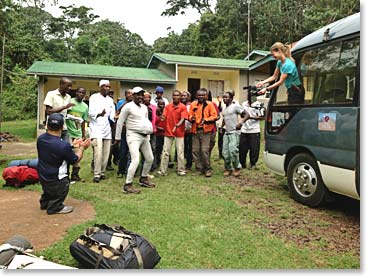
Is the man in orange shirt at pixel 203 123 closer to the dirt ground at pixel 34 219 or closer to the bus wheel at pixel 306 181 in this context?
the bus wheel at pixel 306 181

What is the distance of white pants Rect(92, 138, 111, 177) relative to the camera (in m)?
6.39

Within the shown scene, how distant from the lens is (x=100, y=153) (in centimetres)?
640

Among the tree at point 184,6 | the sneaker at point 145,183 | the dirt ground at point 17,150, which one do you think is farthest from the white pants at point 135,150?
the tree at point 184,6

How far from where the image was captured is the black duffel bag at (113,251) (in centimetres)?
→ 298

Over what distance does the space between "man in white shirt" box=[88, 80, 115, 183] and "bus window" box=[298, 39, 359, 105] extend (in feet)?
11.3

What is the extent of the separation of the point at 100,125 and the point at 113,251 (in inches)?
146

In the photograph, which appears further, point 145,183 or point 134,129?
point 145,183

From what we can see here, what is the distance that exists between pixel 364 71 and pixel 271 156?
2371 millimetres

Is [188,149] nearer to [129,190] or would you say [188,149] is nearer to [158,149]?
[158,149]

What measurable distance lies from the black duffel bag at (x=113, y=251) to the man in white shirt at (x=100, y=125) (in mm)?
3275

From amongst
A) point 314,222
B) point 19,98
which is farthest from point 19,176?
point 19,98

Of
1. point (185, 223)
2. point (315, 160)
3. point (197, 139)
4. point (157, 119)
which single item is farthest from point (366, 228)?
point (157, 119)

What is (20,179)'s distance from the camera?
621cm

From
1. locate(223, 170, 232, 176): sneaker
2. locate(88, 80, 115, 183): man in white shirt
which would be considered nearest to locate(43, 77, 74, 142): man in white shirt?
locate(88, 80, 115, 183): man in white shirt
